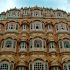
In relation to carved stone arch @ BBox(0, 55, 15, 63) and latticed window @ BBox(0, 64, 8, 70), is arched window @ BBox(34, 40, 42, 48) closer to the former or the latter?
carved stone arch @ BBox(0, 55, 15, 63)

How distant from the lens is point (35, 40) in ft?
109

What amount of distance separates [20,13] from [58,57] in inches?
556

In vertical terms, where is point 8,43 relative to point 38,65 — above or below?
above

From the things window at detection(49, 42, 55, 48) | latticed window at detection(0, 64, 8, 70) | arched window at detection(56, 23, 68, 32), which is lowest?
latticed window at detection(0, 64, 8, 70)

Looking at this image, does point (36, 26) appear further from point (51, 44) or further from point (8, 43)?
point (8, 43)

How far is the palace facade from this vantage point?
29719mm

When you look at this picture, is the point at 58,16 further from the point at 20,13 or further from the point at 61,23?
the point at 20,13

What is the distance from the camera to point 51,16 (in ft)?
130

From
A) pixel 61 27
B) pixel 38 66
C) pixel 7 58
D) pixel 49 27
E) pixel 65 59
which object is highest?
pixel 49 27

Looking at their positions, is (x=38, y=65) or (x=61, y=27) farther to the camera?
(x=61, y=27)

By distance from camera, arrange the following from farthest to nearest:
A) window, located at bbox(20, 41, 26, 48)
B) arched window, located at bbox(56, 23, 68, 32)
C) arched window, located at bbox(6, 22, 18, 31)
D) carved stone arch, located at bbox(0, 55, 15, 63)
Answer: arched window, located at bbox(56, 23, 68, 32), arched window, located at bbox(6, 22, 18, 31), window, located at bbox(20, 41, 26, 48), carved stone arch, located at bbox(0, 55, 15, 63)

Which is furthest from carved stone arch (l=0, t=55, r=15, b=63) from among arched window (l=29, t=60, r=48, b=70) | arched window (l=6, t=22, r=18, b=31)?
arched window (l=6, t=22, r=18, b=31)

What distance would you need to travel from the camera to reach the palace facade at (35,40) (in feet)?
97.5

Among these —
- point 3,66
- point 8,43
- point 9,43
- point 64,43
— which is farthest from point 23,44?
point 64,43
